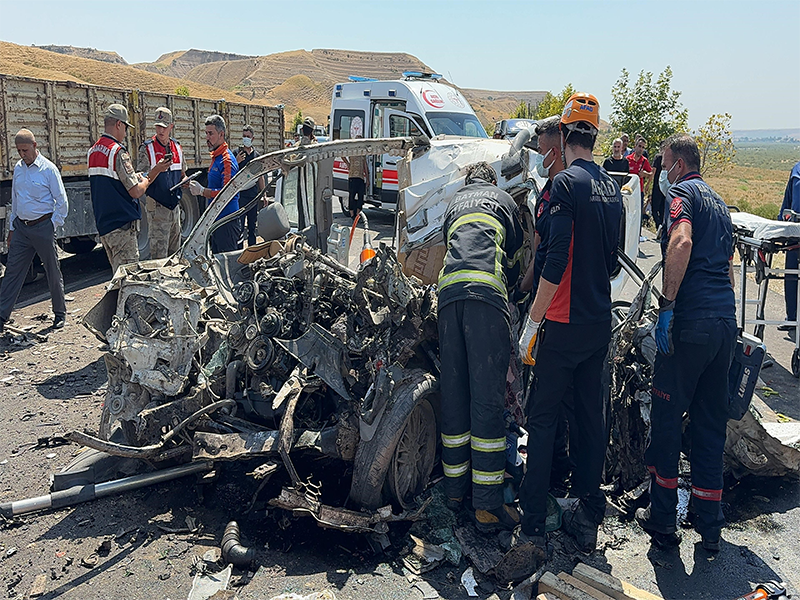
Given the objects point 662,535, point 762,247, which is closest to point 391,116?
point 762,247

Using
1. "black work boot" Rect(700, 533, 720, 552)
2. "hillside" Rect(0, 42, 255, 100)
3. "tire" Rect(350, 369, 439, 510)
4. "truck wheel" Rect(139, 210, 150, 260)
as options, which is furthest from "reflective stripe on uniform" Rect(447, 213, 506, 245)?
"hillside" Rect(0, 42, 255, 100)

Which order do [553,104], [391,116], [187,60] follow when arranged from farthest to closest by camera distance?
[187,60] < [553,104] < [391,116]

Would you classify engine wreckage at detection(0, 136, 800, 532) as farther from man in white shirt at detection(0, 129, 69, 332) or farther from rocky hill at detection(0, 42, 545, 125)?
rocky hill at detection(0, 42, 545, 125)

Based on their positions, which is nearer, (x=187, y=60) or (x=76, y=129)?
(x=76, y=129)

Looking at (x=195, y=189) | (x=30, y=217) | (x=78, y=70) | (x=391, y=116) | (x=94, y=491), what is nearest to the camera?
(x=94, y=491)

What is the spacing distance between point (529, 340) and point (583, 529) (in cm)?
103

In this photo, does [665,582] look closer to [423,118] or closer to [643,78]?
[423,118]

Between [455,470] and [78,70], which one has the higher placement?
[78,70]

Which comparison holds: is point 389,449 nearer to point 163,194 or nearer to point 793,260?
point 163,194

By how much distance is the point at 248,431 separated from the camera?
3561 millimetres

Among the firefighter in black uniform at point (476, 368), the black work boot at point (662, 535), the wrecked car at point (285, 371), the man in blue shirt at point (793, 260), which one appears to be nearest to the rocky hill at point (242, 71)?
the wrecked car at point (285, 371)

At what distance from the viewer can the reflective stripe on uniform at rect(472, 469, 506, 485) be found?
3.43 meters

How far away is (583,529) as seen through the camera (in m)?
3.43

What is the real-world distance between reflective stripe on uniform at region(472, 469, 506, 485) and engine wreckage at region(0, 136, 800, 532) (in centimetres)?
39
